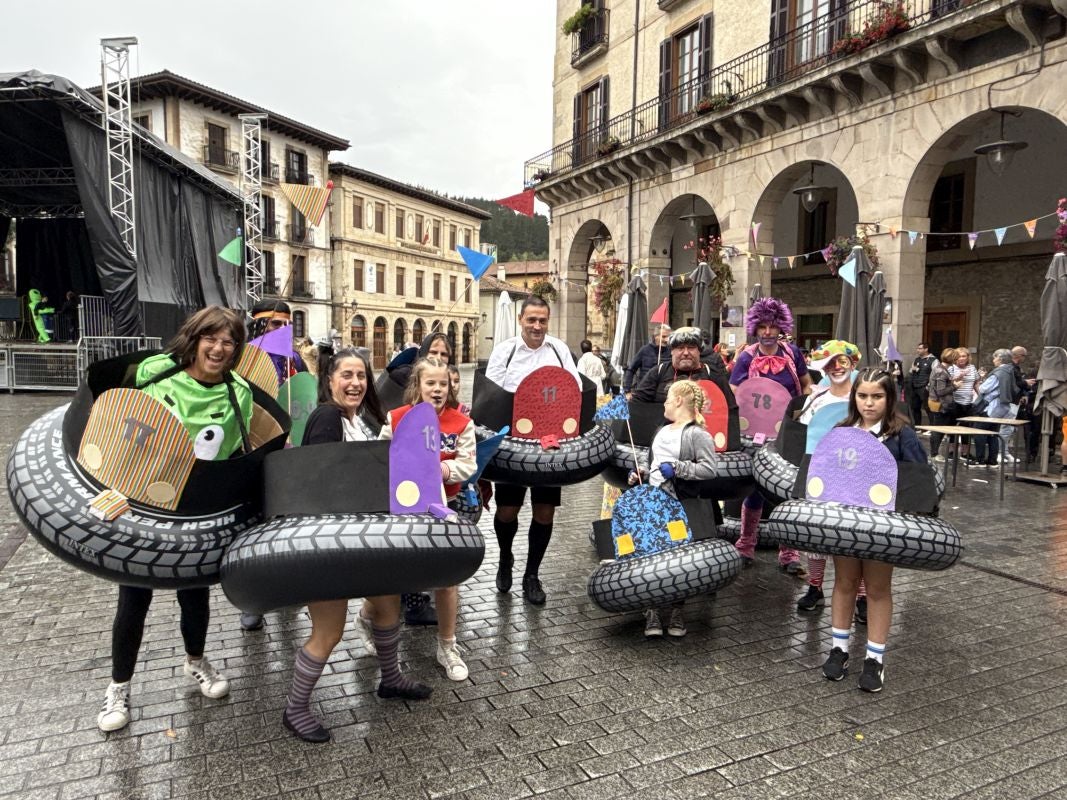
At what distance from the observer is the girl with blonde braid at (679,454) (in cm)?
421

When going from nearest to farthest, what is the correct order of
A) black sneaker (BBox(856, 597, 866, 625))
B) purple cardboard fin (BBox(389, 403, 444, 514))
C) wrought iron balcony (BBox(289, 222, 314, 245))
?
1. purple cardboard fin (BBox(389, 403, 444, 514))
2. black sneaker (BBox(856, 597, 866, 625))
3. wrought iron balcony (BBox(289, 222, 314, 245))

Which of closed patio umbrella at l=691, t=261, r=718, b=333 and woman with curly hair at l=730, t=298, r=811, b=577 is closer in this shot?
woman with curly hair at l=730, t=298, r=811, b=577

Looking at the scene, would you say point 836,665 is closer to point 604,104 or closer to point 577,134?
point 604,104

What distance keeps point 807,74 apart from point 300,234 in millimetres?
33259

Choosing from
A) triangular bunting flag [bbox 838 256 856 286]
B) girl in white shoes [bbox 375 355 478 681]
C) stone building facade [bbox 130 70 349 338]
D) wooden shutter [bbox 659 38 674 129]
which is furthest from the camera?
stone building facade [bbox 130 70 349 338]

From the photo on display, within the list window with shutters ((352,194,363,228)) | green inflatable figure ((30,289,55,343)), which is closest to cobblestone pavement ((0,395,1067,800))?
green inflatable figure ((30,289,55,343))

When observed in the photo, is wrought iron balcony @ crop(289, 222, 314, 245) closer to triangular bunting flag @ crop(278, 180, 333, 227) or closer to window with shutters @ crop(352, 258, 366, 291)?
window with shutters @ crop(352, 258, 366, 291)

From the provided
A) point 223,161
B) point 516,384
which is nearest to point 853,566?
point 516,384

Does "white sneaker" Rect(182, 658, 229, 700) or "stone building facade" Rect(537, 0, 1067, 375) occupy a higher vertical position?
"stone building facade" Rect(537, 0, 1067, 375)

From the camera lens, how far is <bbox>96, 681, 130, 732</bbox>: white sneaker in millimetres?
3049

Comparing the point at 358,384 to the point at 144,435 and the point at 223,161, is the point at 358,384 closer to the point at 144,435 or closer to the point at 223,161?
the point at 144,435

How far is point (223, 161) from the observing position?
35.8 metres

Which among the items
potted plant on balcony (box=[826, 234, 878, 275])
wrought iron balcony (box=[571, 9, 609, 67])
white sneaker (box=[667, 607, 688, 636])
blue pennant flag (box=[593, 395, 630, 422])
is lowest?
white sneaker (box=[667, 607, 688, 636])

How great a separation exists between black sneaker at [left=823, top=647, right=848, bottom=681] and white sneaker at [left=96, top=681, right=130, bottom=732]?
11.0ft
